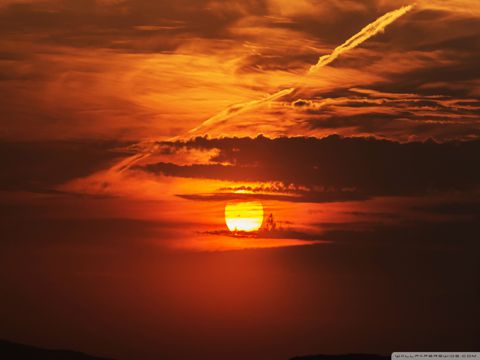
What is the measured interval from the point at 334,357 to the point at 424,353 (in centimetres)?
328

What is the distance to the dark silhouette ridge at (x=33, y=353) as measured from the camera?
28984 millimetres

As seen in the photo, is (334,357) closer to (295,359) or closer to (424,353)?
(295,359)

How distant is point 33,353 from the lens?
3033 centimetres

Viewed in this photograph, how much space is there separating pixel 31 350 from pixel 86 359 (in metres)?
Result: 1.68

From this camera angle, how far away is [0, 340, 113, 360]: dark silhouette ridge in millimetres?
28984

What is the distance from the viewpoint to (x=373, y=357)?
86.4 feet

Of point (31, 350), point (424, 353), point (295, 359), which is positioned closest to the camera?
point (424, 353)

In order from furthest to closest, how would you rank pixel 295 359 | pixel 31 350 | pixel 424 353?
pixel 31 350 < pixel 295 359 < pixel 424 353

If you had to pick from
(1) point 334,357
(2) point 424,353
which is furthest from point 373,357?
(2) point 424,353

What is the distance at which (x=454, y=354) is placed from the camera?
2292 cm

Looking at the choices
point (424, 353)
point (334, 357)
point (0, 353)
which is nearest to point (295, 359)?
point (334, 357)

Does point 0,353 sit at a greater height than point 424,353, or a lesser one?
greater

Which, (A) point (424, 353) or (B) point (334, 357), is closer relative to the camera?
(A) point (424, 353)

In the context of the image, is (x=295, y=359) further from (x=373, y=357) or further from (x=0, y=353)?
(x=0, y=353)
